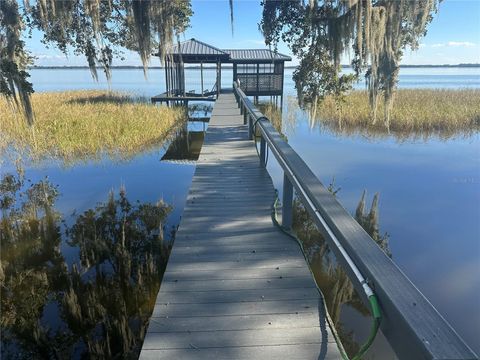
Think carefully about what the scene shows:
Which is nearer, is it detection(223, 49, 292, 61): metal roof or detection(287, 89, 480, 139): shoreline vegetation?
detection(287, 89, 480, 139): shoreline vegetation

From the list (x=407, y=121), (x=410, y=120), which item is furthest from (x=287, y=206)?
(x=410, y=120)

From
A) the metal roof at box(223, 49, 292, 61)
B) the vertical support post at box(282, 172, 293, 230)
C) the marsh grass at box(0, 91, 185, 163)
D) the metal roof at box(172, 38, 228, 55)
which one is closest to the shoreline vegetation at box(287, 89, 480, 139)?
the metal roof at box(223, 49, 292, 61)

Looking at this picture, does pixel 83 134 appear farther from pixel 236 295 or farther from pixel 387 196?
pixel 236 295

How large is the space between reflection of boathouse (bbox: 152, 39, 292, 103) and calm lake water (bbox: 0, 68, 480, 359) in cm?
1000

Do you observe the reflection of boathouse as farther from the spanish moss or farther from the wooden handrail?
the wooden handrail

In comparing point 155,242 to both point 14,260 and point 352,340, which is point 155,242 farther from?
point 352,340

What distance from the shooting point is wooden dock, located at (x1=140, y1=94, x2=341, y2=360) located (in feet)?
7.36

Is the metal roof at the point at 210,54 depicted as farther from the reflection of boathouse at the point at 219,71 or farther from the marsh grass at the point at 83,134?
the marsh grass at the point at 83,134

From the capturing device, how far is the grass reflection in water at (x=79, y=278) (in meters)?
3.66

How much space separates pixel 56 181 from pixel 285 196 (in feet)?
24.6

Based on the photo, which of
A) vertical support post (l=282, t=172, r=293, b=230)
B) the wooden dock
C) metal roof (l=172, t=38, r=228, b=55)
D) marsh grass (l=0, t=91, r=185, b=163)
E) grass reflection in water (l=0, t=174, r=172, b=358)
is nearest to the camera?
the wooden dock

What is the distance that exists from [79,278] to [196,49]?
20938mm

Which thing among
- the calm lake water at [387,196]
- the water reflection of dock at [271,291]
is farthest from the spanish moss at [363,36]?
the water reflection of dock at [271,291]

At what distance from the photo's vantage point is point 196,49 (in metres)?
23.2
